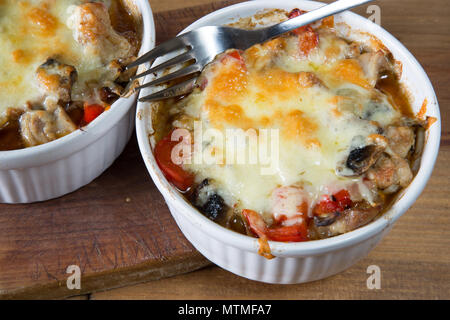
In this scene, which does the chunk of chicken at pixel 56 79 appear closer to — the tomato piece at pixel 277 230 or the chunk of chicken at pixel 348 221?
the tomato piece at pixel 277 230

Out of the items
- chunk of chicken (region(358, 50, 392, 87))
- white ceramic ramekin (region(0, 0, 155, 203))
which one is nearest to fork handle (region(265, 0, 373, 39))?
chunk of chicken (region(358, 50, 392, 87))

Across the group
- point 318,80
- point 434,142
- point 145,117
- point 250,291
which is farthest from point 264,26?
point 250,291

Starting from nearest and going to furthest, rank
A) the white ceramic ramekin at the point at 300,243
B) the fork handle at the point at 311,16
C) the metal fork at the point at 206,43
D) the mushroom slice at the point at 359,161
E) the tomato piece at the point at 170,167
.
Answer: the white ceramic ramekin at the point at 300,243, the mushroom slice at the point at 359,161, the tomato piece at the point at 170,167, the metal fork at the point at 206,43, the fork handle at the point at 311,16

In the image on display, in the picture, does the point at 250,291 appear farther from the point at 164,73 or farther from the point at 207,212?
the point at 164,73

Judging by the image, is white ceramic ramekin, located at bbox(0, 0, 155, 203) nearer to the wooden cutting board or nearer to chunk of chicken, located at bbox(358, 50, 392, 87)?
the wooden cutting board

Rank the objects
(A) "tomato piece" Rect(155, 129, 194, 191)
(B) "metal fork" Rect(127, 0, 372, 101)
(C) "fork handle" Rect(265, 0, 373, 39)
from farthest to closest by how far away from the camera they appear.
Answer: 1. (C) "fork handle" Rect(265, 0, 373, 39)
2. (B) "metal fork" Rect(127, 0, 372, 101)
3. (A) "tomato piece" Rect(155, 129, 194, 191)

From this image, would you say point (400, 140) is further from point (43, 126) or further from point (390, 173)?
point (43, 126)

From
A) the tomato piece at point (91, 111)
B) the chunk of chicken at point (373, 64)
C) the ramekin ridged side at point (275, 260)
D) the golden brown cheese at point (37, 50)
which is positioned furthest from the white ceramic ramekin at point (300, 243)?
the golden brown cheese at point (37, 50)
